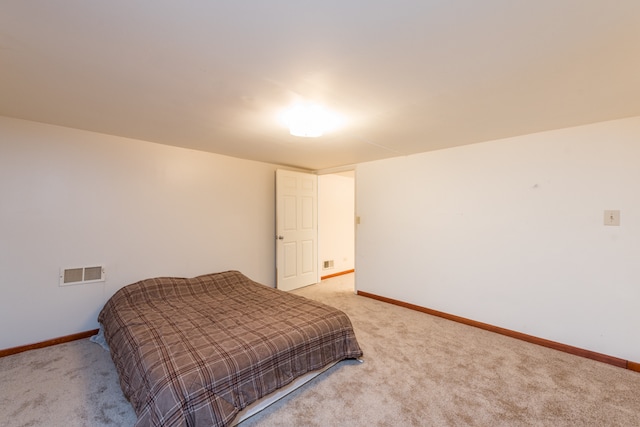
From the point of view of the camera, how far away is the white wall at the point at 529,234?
232 cm

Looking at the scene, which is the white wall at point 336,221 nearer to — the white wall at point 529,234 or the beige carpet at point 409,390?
the white wall at point 529,234

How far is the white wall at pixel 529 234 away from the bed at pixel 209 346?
166 cm

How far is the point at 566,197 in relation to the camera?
2.56m

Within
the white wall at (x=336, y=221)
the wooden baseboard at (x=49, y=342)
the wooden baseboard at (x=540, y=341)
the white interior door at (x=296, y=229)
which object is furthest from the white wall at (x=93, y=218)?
the wooden baseboard at (x=540, y=341)

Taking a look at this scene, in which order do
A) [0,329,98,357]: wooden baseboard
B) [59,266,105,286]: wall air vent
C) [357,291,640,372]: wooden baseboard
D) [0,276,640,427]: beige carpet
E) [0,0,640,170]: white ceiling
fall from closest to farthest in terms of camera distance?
[0,0,640,170]: white ceiling < [0,276,640,427]: beige carpet < [357,291,640,372]: wooden baseboard < [0,329,98,357]: wooden baseboard < [59,266,105,286]: wall air vent

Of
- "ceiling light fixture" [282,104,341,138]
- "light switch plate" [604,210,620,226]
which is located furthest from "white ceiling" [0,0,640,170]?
"light switch plate" [604,210,620,226]

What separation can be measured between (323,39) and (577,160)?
2623 mm

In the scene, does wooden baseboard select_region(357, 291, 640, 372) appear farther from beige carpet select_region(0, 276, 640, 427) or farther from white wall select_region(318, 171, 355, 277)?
white wall select_region(318, 171, 355, 277)

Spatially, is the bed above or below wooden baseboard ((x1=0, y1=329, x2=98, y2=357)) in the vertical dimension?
above

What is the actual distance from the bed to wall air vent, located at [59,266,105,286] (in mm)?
285

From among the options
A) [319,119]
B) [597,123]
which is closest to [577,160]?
[597,123]

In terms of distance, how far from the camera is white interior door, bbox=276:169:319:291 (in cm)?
427

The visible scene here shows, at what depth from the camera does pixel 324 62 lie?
1490 mm

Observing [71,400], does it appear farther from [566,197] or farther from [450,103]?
[566,197]
